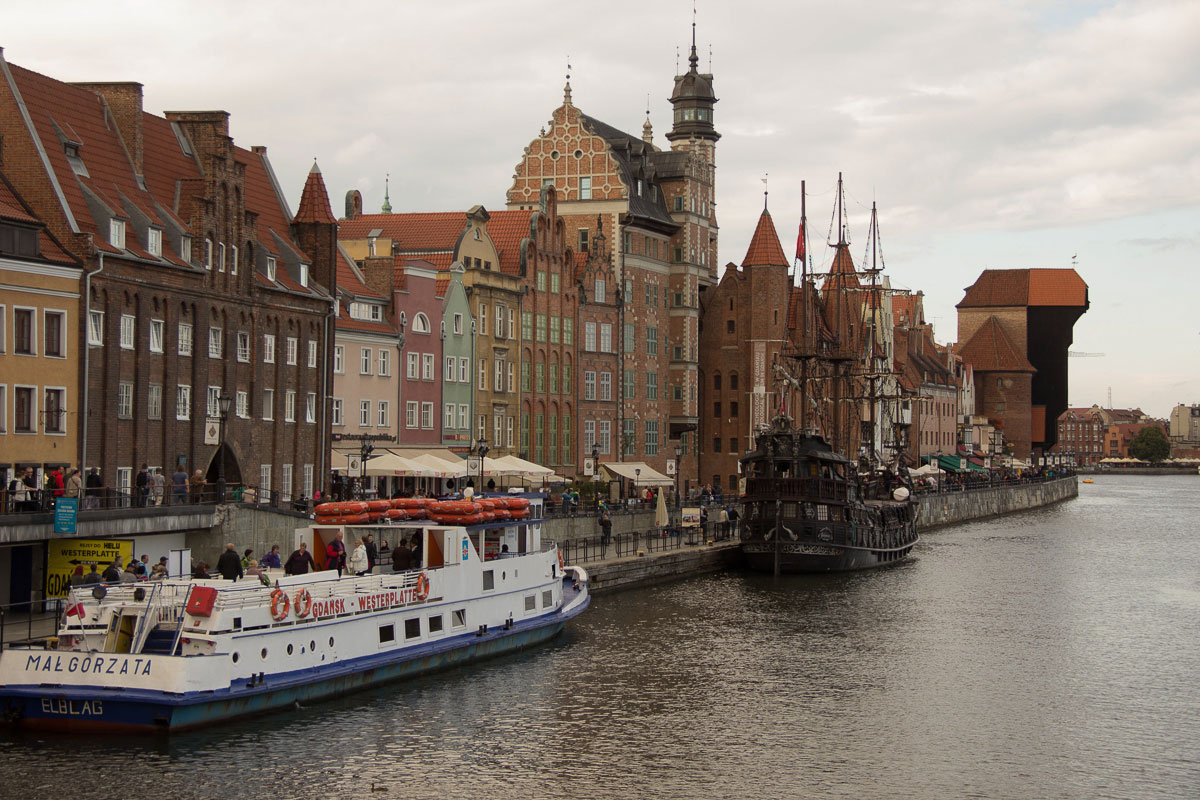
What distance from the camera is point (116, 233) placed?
5316cm

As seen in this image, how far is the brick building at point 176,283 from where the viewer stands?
52.3 metres

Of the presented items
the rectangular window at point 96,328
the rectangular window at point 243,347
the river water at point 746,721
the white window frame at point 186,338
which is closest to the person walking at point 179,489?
the rectangular window at point 96,328

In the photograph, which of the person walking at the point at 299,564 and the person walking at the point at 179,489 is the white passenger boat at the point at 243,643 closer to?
the person walking at the point at 299,564

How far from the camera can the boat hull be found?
34.2 meters

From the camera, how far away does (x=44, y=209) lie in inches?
2016

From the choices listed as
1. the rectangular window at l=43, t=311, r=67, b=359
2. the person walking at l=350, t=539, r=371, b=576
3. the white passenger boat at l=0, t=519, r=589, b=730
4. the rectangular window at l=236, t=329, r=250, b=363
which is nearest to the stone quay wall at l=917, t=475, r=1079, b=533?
the rectangular window at l=236, t=329, r=250, b=363

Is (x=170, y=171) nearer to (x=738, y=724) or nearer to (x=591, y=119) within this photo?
(x=738, y=724)

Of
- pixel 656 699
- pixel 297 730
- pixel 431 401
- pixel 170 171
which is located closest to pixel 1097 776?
pixel 656 699

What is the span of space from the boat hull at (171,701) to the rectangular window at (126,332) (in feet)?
58.2

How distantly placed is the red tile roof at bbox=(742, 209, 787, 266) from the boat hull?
8242 centimetres

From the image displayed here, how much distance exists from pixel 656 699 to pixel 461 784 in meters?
10.3

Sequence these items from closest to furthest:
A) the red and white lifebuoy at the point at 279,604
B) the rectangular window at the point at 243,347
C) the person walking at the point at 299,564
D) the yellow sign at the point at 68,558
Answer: the red and white lifebuoy at the point at 279,604
the person walking at the point at 299,564
the yellow sign at the point at 68,558
the rectangular window at the point at 243,347

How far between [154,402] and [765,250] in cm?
7206

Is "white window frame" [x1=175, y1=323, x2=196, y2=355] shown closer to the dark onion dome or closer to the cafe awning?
the cafe awning
